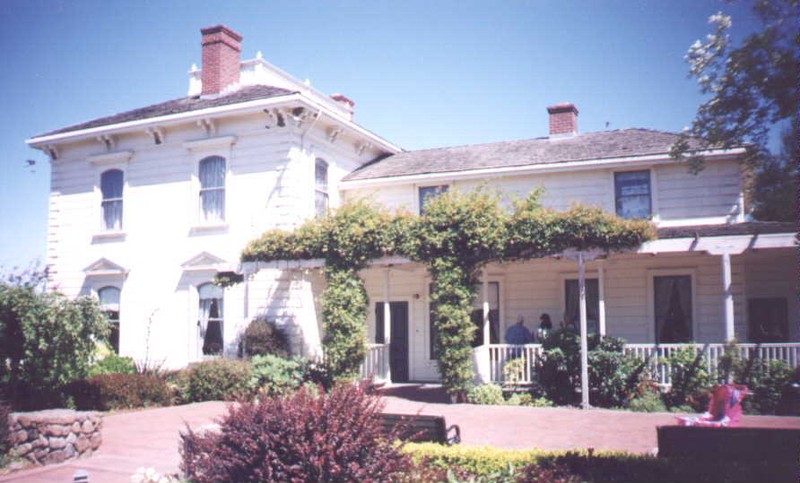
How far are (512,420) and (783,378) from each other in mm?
5759

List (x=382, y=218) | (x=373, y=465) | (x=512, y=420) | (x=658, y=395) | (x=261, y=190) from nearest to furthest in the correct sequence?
(x=373, y=465)
(x=512, y=420)
(x=658, y=395)
(x=382, y=218)
(x=261, y=190)

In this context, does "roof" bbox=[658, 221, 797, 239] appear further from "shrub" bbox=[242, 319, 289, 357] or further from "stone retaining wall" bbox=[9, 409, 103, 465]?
"stone retaining wall" bbox=[9, 409, 103, 465]

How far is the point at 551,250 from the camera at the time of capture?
14320 millimetres

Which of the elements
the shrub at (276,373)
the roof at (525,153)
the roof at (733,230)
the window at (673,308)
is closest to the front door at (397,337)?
the roof at (525,153)

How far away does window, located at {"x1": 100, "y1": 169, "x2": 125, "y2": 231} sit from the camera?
2030 cm

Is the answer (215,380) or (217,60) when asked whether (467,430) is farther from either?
(217,60)

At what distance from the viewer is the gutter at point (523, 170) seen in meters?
17.1

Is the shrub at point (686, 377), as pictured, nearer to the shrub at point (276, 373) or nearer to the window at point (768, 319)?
the window at point (768, 319)

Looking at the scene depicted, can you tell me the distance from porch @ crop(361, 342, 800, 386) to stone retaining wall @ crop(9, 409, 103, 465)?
792 cm

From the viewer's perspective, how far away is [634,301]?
17.5 m

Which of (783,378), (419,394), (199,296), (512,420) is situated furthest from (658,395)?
(199,296)

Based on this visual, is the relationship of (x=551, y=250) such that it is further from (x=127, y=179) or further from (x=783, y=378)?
(x=127, y=179)

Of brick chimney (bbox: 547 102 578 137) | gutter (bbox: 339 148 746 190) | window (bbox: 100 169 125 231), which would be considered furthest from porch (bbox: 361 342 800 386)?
window (bbox: 100 169 125 231)

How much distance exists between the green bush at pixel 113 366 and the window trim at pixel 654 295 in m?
14.2
